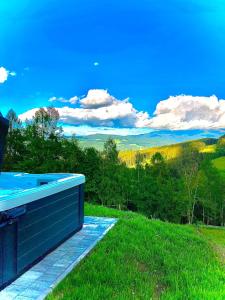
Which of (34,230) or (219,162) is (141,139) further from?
(34,230)

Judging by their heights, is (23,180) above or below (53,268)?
above

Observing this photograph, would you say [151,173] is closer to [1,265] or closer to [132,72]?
[132,72]

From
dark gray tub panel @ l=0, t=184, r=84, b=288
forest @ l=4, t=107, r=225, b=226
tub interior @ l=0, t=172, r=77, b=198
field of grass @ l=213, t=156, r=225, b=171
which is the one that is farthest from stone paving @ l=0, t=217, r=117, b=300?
field of grass @ l=213, t=156, r=225, b=171

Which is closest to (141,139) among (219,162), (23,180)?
(219,162)

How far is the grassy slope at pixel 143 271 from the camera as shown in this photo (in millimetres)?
4605

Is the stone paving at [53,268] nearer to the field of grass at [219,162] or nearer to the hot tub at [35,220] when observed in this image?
the hot tub at [35,220]

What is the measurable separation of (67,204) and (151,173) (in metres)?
25.0

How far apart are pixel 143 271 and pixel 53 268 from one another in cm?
126

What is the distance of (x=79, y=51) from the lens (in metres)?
26.6

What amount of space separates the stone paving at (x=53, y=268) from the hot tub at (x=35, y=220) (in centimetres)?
10

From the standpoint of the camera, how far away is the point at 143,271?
215 inches

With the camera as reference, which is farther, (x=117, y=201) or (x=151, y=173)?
(x=151, y=173)

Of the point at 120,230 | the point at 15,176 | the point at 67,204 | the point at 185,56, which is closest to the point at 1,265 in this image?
the point at 67,204

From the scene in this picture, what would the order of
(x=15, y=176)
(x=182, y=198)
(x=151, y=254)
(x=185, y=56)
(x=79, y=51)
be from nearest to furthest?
1. (x=151, y=254)
2. (x=15, y=176)
3. (x=79, y=51)
4. (x=182, y=198)
5. (x=185, y=56)
